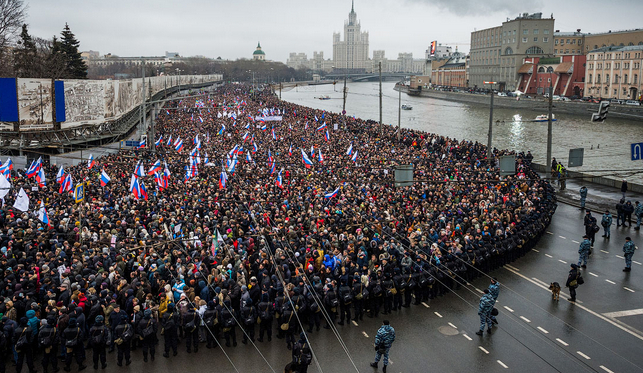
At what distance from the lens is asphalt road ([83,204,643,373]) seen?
386 inches

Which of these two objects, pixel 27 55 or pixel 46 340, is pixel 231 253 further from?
pixel 27 55

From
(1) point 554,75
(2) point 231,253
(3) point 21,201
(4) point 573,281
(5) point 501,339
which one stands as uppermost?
(1) point 554,75

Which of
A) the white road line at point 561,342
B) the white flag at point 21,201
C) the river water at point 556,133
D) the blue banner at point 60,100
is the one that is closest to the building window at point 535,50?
the river water at point 556,133

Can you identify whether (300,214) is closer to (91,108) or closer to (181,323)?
(181,323)

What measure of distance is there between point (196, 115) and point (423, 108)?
60509 mm

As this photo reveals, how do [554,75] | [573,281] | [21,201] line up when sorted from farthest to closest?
[554,75], [21,201], [573,281]

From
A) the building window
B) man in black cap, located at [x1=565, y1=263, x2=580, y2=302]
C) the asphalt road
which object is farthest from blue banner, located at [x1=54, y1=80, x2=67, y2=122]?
the building window

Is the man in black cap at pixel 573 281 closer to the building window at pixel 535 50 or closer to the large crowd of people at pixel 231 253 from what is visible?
the large crowd of people at pixel 231 253

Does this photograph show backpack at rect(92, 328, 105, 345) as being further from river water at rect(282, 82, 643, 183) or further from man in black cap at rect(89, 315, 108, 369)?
river water at rect(282, 82, 643, 183)

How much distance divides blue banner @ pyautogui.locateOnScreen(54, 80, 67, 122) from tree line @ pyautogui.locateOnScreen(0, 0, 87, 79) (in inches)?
287

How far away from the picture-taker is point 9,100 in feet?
78.8

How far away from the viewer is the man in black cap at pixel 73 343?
9297 mm

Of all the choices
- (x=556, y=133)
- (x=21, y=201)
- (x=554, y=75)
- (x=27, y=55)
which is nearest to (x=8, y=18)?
(x=27, y=55)

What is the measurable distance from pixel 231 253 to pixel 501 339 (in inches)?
246
